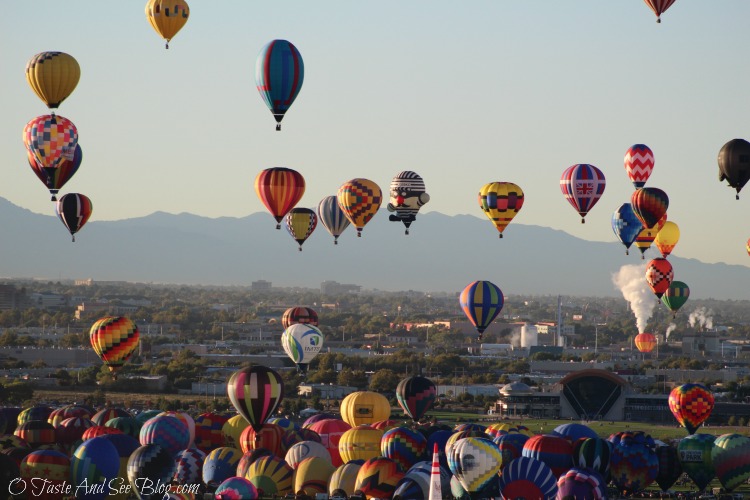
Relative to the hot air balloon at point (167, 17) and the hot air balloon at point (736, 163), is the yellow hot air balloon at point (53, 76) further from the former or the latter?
the hot air balloon at point (736, 163)

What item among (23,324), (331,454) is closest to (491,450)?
(331,454)

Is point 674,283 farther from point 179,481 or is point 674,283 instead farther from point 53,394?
point 179,481

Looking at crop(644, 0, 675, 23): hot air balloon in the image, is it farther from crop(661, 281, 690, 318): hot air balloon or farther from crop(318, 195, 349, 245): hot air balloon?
crop(661, 281, 690, 318): hot air balloon

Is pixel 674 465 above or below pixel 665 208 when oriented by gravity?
below

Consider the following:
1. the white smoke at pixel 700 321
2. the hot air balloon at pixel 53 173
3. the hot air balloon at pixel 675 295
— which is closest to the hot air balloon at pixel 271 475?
the hot air balloon at pixel 53 173

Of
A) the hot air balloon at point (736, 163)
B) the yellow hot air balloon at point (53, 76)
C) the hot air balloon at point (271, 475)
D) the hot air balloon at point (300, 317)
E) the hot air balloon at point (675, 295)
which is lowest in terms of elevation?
the hot air balloon at point (271, 475)

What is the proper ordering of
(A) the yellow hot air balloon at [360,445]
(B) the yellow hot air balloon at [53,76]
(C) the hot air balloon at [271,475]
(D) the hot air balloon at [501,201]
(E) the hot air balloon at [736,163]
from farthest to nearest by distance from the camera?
1. (D) the hot air balloon at [501,201]
2. (B) the yellow hot air balloon at [53,76]
3. (E) the hot air balloon at [736,163]
4. (A) the yellow hot air balloon at [360,445]
5. (C) the hot air balloon at [271,475]

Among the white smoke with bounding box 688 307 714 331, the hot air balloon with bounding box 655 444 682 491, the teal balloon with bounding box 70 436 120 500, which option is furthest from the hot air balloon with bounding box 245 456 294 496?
the white smoke with bounding box 688 307 714 331
